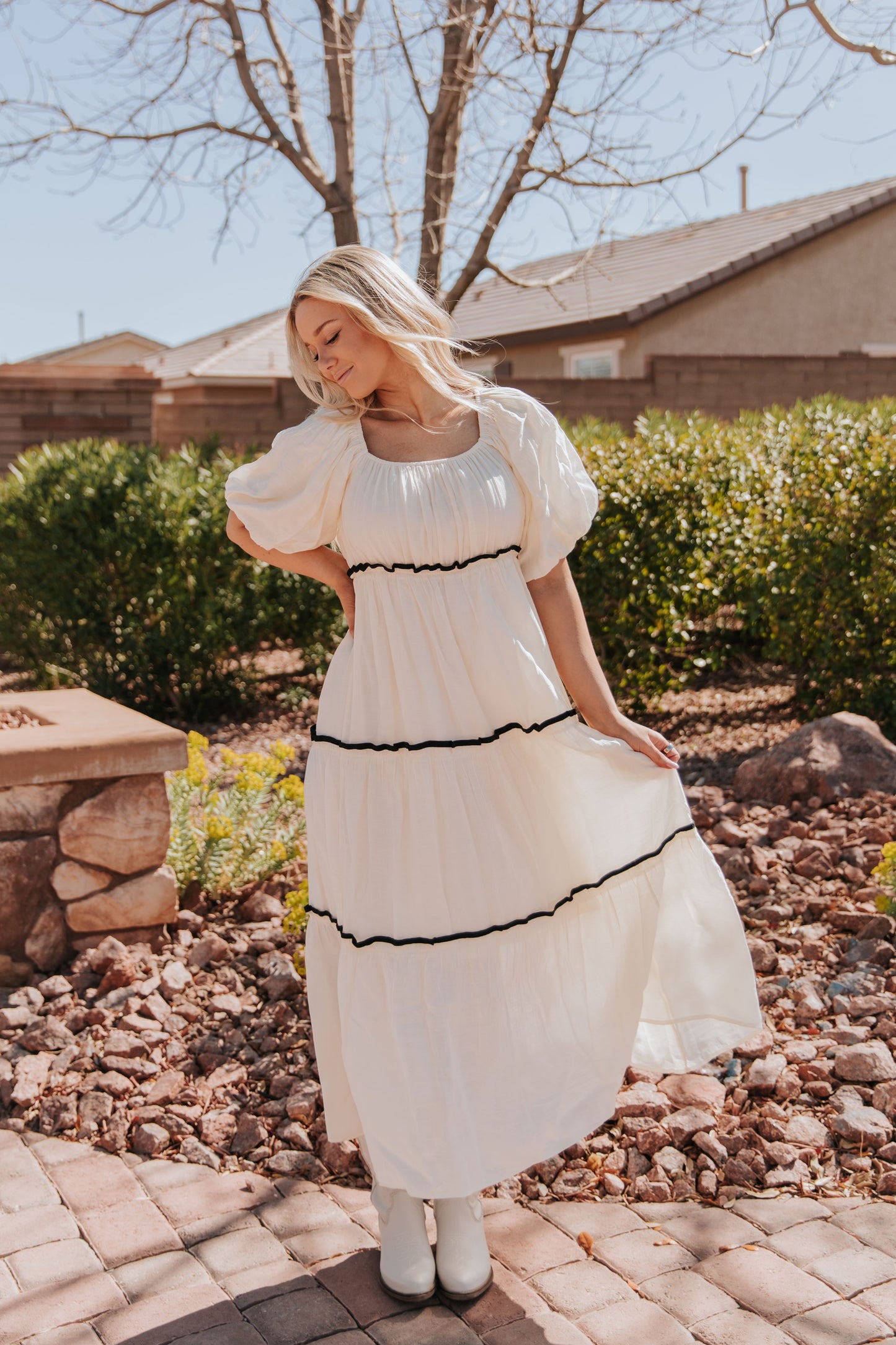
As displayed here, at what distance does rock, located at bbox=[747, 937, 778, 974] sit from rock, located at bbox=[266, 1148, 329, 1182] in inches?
55.1

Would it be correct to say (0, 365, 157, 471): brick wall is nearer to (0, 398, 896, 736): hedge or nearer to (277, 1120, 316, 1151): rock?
(0, 398, 896, 736): hedge

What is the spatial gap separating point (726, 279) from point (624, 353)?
168 centimetres

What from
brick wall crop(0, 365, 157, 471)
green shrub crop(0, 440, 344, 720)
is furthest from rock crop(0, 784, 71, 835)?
brick wall crop(0, 365, 157, 471)

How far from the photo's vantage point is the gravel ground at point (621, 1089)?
99.6 inches

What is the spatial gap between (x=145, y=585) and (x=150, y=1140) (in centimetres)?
436

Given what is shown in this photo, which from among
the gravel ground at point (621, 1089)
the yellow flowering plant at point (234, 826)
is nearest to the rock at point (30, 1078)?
Result: the gravel ground at point (621, 1089)

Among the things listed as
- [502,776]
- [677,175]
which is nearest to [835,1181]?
[502,776]

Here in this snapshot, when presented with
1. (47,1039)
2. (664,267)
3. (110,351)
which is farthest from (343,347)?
(110,351)

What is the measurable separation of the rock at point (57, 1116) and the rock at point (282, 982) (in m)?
0.65

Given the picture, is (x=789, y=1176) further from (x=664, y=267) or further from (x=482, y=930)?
(x=664, y=267)

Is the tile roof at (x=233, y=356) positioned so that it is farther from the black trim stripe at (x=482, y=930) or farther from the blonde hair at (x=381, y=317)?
the black trim stripe at (x=482, y=930)

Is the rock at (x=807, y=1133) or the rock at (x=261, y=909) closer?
the rock at (x=807, y=1133)

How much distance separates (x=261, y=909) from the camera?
12.6 ft

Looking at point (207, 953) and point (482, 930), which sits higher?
point (482, 930)
